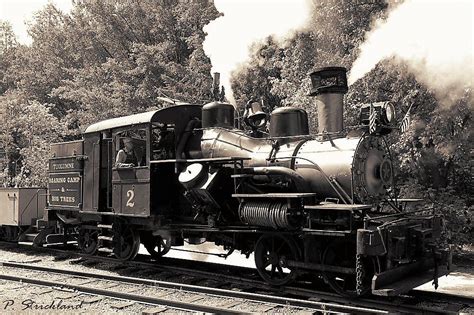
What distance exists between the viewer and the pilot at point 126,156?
9297 mm

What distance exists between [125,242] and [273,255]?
12.7 feet

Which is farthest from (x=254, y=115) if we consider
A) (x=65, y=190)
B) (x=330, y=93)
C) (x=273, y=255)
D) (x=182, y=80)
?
(x=182, y=80)

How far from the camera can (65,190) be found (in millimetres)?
10945

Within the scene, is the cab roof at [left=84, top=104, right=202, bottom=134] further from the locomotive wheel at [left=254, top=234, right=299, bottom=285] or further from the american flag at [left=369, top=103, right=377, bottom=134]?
the american flag at [left=369, top=103, right=377, bottom=134]

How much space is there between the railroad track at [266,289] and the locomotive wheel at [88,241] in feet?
0.76

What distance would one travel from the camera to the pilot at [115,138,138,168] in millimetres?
9297

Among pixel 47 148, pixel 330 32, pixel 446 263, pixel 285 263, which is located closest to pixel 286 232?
pixel 285 263

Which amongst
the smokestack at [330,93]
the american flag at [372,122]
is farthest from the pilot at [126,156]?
the american flag at [372,122]

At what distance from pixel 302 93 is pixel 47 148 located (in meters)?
14.9

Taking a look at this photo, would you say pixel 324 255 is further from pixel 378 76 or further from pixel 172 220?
pixel 378 76

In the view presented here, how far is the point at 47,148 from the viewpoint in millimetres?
22562

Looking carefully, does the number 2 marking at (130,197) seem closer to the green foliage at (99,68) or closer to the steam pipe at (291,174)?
the steam pipe at (291,174)
